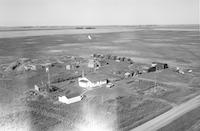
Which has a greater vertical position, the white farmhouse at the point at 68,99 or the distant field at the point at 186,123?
the white farmhouse at the point at 68,99

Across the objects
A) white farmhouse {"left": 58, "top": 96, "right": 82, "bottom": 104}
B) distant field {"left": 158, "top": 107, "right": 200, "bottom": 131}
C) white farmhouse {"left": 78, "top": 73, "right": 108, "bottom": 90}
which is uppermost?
white farmhouse {"left": 78, "top": 73, "right": 108, "bottom": 90}

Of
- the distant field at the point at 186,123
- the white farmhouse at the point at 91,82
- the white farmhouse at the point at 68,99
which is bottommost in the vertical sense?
the distant field at the point at 186,123

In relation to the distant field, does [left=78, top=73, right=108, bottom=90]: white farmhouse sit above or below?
above

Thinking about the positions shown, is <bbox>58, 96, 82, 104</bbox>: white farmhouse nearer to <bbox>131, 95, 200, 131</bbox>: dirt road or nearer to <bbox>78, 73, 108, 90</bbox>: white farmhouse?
<bbox>78, 73, 108, 90</bbox>: white farmhouse

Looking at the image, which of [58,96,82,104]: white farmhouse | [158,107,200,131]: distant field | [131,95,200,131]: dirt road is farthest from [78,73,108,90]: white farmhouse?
[158,107,200,131]: distant field

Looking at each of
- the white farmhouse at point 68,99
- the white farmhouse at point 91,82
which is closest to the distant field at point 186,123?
the white farmhouse at point 68,99

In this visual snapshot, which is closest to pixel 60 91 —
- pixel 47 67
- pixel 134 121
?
pixel 134 121

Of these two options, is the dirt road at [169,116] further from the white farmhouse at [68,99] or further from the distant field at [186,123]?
the white farmhouse at [68,99]

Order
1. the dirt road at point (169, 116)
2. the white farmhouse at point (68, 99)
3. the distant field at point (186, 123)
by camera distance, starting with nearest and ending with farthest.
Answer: the distant field at point (186, 123), the dirt road at point (169, 116), the white farmhouse at point (68, 99)

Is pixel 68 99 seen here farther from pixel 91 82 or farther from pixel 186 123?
pixel 186 123
